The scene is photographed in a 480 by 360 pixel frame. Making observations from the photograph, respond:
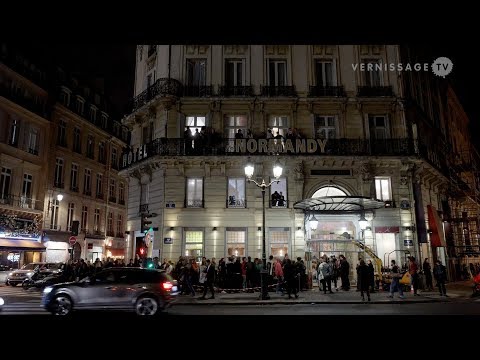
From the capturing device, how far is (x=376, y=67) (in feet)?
85.2

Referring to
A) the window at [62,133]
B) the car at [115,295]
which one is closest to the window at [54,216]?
the window at [62,133]

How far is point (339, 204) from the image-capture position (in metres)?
21.9

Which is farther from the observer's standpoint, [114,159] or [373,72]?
[114,159]

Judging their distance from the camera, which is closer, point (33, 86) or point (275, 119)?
point (275, 119)

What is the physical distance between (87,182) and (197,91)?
878 inches

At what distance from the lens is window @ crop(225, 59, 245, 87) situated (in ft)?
84.1

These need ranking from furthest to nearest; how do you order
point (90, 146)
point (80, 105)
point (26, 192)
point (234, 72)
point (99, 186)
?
point (99, 186), point (90, 146), point (80, 105), point (26, 192), point (234, 72)

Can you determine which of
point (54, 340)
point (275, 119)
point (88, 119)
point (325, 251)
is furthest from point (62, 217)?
point (54, 340)

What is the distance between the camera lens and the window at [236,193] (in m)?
23.9

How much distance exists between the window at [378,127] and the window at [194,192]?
36.3 feet

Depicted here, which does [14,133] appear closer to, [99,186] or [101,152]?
[99,186]

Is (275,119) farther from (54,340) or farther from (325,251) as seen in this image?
(54,340)

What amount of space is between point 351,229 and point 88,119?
30.4 m

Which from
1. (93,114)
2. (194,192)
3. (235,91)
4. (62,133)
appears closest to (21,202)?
(62,133)
